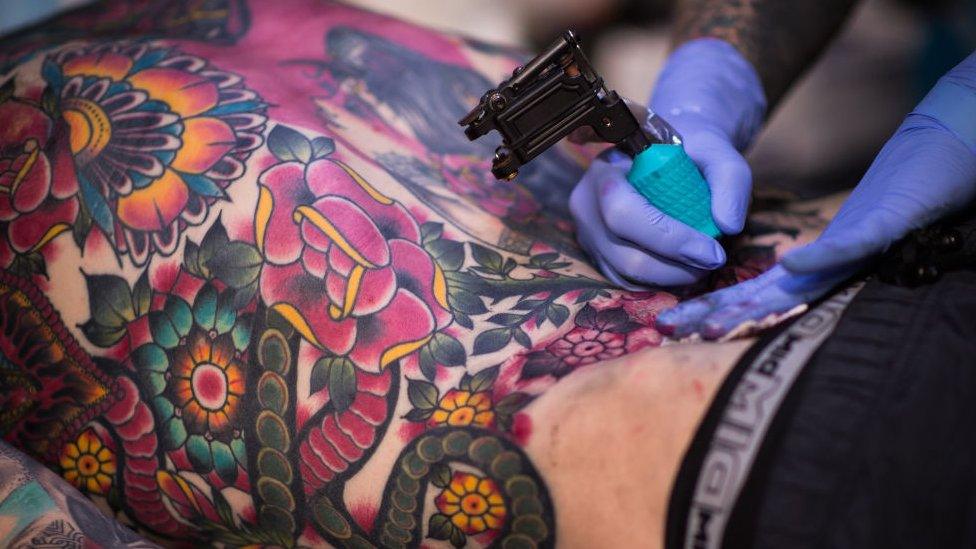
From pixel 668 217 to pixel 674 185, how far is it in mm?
36

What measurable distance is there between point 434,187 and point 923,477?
0.63 metres

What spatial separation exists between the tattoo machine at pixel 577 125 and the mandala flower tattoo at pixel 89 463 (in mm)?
531

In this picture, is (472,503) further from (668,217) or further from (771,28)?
(771,28)

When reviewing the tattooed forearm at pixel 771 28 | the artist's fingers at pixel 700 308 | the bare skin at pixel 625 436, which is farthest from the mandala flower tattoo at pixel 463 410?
the tattooed forearm at pixel 771 28

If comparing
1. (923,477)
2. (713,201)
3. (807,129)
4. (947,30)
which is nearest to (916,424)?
(923,477)

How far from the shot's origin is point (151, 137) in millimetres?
952

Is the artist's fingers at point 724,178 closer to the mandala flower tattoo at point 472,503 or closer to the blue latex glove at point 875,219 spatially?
the blue latex glove at point 875,219

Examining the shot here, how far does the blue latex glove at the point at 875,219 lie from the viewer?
79 cm

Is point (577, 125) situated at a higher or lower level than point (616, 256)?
higher

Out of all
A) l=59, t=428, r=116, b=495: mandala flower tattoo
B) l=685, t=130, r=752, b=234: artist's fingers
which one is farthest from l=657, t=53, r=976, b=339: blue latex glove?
l=59, t=428, r=116, b=495: mandala flower tattoo

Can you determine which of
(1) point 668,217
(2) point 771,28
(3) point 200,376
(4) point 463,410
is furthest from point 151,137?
(2) point 771,28

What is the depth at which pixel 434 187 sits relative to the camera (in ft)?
3.44

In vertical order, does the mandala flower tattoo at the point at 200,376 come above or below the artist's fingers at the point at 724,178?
above

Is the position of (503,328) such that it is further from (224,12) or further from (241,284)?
(224,12)
